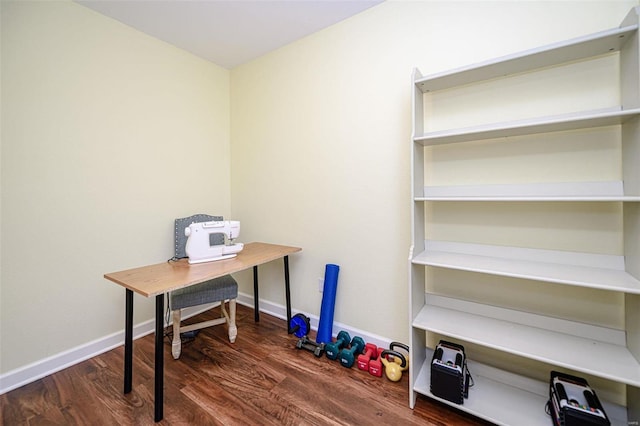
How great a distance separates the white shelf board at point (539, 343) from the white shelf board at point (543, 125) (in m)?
1.05

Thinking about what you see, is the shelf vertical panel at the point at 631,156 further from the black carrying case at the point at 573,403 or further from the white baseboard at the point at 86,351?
the white baseboard at the point at 86,351

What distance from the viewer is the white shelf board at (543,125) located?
1.13 metres

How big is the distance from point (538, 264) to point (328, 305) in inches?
56.6

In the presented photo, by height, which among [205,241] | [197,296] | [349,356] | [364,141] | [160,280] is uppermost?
[364,141]

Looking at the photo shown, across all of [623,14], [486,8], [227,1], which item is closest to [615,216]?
[623,14]

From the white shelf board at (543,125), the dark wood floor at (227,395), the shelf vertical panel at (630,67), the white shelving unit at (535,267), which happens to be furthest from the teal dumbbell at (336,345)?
the shelf vertical panel at (630,67)

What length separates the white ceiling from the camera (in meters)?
1.92

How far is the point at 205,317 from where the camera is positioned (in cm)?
263

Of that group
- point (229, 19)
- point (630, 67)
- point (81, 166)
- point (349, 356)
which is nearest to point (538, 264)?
point (630, 67)

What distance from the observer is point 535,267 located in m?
1.36

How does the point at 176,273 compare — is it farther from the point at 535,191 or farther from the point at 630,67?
the point at 630,67

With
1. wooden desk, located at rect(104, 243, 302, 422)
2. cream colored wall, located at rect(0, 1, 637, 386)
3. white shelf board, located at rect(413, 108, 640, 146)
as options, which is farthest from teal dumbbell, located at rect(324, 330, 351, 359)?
white shelf board, located at rect(413, 108, 640, 146)

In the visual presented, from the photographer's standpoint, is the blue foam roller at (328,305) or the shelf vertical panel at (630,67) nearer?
the shelf vertical panel at (630,67)

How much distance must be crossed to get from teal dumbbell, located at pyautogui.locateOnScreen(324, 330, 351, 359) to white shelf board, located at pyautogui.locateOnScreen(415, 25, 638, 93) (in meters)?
1.92
